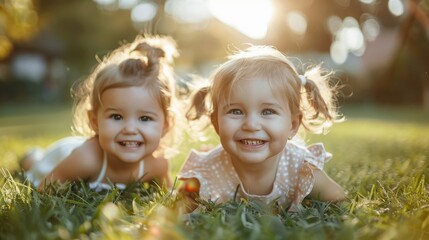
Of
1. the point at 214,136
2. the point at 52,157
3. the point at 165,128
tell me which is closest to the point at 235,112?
the point at 165,128

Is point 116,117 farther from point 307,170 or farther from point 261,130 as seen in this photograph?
point 307,170

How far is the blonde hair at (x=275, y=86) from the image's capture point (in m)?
2.62

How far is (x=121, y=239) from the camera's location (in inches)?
60.8

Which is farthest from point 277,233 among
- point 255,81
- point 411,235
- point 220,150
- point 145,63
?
point 145,63

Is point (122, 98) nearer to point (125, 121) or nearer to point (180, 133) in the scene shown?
point (125, 121)

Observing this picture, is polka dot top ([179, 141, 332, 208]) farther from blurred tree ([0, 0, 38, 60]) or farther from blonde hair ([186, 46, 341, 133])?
blurred tree ([0, 0, 38, 60])

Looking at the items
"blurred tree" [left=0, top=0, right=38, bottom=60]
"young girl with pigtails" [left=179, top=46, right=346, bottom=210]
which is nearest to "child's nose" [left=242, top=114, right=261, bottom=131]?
"young girl with pigtails" [left=179, top=46, right=346, bottom=210]

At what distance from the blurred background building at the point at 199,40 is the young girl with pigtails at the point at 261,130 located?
14.2 metres

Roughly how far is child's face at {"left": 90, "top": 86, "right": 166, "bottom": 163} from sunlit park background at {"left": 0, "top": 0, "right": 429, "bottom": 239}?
314 mm

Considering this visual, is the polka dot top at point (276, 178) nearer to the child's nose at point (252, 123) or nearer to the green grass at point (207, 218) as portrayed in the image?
the green grass at point (207, 218)

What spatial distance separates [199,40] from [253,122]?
106ft

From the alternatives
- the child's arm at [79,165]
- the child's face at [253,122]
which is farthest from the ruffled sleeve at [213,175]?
the child's arm at [79,165]

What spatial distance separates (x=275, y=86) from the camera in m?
2.59

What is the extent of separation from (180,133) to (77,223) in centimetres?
184
